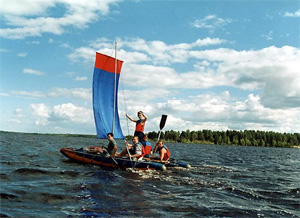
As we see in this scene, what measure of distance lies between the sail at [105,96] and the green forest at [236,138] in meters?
134

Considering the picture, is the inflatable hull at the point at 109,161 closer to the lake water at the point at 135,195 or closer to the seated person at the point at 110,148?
the seated person at the point at 110,148

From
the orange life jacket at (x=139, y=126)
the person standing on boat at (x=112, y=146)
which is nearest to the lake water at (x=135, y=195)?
the person standing on boat at (x=112, y=146)

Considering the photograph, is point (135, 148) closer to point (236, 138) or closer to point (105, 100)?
point (105, 100)

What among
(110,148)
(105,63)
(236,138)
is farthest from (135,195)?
(236,138)

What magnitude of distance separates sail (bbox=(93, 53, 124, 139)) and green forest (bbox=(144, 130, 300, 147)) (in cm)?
13405

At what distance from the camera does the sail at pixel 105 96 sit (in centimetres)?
2197

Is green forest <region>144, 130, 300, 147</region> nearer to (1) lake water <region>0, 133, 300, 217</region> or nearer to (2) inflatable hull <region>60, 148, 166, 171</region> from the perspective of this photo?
(2) inflatable hull <region>60, 148, 166, 171</region>

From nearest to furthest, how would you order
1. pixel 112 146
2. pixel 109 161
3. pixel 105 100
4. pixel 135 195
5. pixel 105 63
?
pixel 135 195 < pixel 112 146 < pixel 109 161 < pixel 105 100 < pixel 105 63

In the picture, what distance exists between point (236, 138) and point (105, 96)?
142096mm

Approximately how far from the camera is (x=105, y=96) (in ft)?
72.7

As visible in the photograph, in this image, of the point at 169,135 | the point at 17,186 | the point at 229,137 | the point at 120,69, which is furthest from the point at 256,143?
the point at 17,186

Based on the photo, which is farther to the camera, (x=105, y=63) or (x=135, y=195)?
(x=105, y=63)

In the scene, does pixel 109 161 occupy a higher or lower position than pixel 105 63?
lower

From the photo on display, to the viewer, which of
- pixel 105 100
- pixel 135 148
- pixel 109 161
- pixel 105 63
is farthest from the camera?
pixel 105 63
